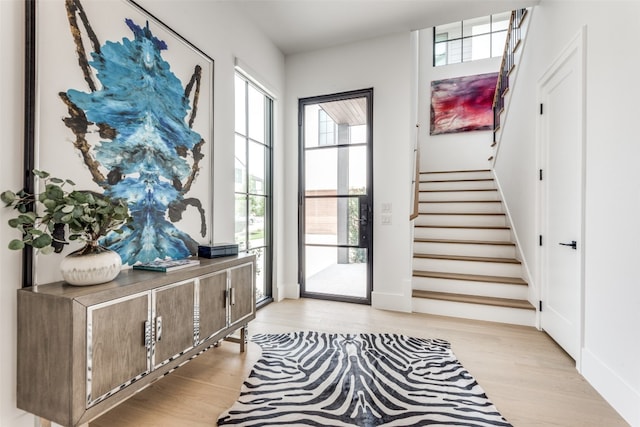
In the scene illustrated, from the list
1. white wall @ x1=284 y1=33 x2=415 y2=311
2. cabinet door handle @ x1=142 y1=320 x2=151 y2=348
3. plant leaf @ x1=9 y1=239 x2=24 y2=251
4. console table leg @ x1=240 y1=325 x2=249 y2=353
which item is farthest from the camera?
white wall @ x1=284 y1=33 x2=415 y2=311

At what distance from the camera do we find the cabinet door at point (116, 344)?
1.26 m

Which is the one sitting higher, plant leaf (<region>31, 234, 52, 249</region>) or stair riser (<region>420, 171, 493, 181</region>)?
stair riser (<region>420, 171, 493, 181</region>)

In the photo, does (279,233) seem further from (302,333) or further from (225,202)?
(302,333)

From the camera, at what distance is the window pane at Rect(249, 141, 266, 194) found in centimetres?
319

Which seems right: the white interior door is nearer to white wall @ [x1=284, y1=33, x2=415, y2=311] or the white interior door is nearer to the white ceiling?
the white ceiling

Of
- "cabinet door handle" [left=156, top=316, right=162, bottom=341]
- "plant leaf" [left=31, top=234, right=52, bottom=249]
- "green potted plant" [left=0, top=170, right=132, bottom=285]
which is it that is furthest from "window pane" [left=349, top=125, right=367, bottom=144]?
"plant leaf" [left=31, top=234, right=52, bottom=249]

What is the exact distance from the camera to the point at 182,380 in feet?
6.38

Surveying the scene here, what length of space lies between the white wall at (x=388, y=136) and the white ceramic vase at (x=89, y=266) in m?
2.63

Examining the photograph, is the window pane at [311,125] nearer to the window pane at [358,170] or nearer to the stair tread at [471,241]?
the window pane at [358,170]

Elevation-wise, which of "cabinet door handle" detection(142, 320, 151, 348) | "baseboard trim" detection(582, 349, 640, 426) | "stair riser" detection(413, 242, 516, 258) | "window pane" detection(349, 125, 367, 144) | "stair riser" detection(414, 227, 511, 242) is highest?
"window pane" detection(349, 125, 367, 144)

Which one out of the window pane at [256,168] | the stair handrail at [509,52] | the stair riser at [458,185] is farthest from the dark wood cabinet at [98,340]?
the stair handrail at [509,52]

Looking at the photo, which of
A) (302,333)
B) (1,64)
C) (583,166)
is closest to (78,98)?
(1,64)

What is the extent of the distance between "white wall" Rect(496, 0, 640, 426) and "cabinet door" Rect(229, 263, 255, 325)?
7.91 ft

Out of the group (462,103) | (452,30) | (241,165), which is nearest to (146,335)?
(241,165)
